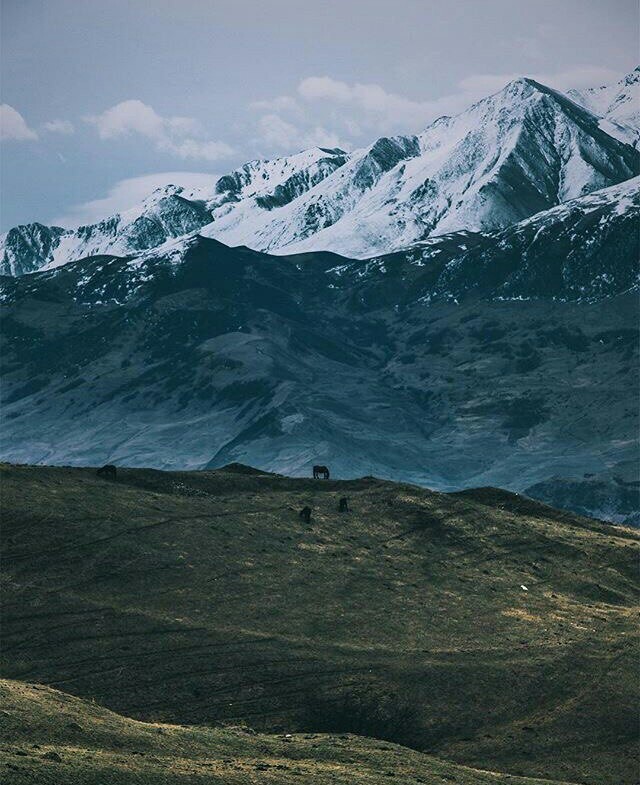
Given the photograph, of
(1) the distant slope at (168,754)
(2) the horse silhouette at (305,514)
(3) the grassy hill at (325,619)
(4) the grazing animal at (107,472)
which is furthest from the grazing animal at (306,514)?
(1) the distant slope at (168,754)

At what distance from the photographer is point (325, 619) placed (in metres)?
143

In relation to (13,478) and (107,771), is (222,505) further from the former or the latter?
(107,771)

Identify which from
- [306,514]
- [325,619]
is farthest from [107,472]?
[325,619]

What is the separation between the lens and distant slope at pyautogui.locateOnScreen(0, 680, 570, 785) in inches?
3083

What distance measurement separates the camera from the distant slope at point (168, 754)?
78312 millimetres

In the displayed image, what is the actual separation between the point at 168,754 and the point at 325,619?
54.8m

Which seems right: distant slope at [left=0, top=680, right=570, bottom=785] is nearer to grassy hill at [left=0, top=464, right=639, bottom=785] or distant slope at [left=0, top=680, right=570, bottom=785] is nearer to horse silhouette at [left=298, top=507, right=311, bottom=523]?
grassy hill at [left=0, top=464, right=639, bottom=785]

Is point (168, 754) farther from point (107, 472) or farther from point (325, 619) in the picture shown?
point (107, 472)

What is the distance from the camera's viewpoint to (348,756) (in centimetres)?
9919

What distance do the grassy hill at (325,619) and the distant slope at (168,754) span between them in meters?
0.81

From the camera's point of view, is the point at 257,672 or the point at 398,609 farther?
the point at 398,609

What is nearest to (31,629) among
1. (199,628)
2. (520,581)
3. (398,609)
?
(199,628)

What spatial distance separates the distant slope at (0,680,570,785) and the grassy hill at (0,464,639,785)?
806mm

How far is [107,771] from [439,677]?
56.6 m
